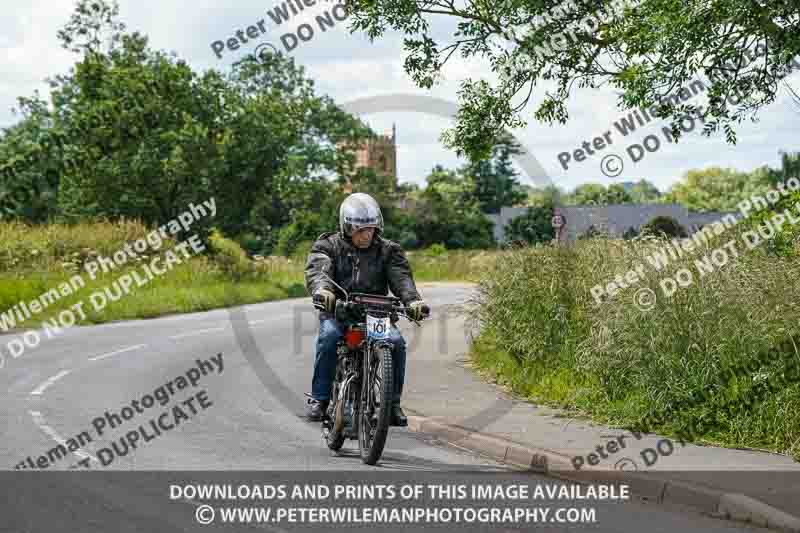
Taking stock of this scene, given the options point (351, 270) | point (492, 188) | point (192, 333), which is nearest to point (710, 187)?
point (492, 188)

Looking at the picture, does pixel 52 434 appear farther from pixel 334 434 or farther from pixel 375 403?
pixel 375 403

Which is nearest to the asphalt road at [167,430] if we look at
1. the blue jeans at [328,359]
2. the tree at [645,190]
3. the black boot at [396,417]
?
the black boot at [396,417]

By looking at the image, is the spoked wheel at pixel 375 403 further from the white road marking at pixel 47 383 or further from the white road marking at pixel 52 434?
the white road marking at pixel 47 383

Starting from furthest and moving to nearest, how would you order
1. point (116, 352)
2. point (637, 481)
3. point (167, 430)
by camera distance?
1. point (116, 352)
2. point (167, 430)
3. point (637, 481)

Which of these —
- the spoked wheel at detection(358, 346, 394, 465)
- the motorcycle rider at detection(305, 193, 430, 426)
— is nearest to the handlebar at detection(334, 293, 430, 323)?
the motorcycle rider at detection(305, 193, 430, 426)

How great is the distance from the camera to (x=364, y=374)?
888 cm

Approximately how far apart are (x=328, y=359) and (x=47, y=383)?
6392 millimetres

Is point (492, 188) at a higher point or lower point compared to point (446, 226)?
higher

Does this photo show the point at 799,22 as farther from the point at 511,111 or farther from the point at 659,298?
the point at 511,111

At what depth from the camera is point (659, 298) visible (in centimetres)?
1063

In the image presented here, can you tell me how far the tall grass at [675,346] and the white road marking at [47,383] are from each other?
5770 mm

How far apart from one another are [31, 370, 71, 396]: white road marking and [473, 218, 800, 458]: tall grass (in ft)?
18.9

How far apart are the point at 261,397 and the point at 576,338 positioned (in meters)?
3.86

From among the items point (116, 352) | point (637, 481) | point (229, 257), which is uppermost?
point (229, 257)
